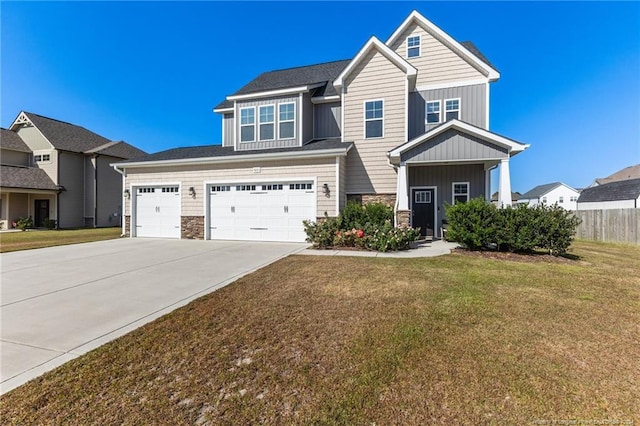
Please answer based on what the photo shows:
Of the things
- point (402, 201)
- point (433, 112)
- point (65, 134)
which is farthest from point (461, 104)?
point (65, 134)

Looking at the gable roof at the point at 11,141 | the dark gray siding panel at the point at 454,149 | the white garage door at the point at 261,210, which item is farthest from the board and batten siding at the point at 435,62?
the gable roof at the point at 11,141

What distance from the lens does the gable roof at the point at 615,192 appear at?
76.3ft

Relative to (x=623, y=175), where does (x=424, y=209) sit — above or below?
below

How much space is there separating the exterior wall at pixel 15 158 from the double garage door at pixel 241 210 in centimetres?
1641

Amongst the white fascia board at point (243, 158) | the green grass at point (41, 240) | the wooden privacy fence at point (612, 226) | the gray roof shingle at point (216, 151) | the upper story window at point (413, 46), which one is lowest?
the green grass at point (41, 240)

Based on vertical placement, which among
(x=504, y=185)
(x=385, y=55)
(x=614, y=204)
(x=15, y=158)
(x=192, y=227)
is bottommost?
(x=192, y=227)

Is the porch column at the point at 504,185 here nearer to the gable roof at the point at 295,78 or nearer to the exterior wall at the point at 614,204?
the gable roof at the point at 295,78

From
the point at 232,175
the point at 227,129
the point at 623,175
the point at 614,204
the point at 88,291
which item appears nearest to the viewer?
the point at 88,291

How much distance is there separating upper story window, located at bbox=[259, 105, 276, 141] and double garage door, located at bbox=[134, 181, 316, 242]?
268 centimetres

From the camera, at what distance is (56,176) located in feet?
70.6

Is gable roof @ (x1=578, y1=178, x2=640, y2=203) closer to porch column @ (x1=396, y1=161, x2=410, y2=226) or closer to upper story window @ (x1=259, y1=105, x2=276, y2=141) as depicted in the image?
porch column @ (x1=396, y1=161, x2=410, y2=226)

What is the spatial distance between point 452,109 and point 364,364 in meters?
12.6

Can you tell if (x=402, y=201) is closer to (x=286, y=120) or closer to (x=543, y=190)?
(x=286, y=120)

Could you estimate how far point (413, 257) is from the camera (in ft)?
26.4
